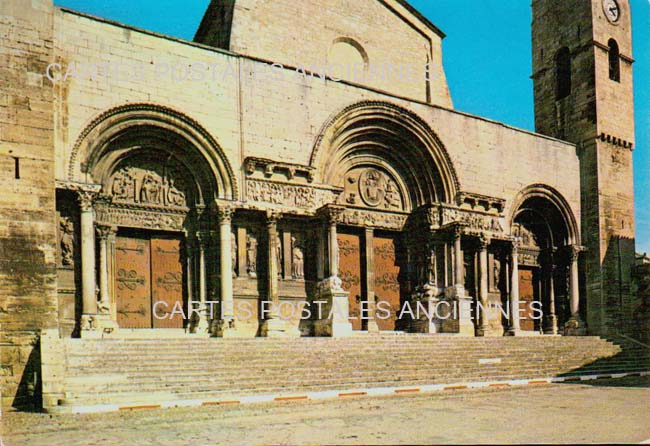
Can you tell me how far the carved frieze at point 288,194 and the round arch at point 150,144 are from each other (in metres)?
0.51

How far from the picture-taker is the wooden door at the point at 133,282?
13227 mm

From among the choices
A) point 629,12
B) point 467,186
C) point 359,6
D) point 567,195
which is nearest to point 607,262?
point 567,195

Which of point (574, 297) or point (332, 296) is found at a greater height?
point (332, 296)

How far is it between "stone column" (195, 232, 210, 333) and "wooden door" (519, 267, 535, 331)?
1004 centimetres

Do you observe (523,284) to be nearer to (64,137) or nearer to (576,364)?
(576,364)

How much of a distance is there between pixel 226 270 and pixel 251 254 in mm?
998

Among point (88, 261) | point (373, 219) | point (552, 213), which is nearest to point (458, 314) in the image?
point (373, 219)

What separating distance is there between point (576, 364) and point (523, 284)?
4905mm

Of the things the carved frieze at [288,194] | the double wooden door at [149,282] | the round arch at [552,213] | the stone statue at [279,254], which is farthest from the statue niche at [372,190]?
the double wooden door at [149,282]

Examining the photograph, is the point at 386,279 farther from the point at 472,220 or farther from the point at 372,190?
the point at 472,220

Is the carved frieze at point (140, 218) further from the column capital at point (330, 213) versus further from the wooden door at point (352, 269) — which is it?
the wooden door at point (352, 269)

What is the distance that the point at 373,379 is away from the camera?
11609 millimetres

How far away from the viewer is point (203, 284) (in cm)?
1389

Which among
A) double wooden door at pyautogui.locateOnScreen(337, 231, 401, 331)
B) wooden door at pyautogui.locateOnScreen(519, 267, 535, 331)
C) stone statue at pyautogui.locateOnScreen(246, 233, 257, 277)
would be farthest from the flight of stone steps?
wooden door at pyautogui.locateOnScreen(519, 267, 535, 331)
